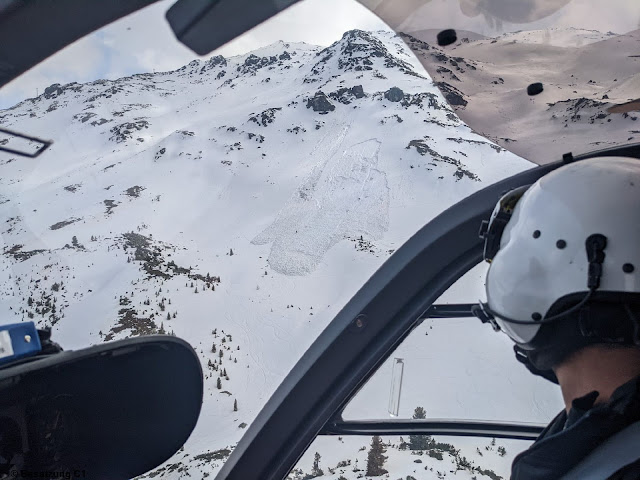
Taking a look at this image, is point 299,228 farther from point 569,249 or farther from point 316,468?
point 569,249

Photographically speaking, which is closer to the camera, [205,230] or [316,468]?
[316,468]

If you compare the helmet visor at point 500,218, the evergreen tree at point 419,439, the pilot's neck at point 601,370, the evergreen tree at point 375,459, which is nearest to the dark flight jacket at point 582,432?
the pilot's neck at point 601,370

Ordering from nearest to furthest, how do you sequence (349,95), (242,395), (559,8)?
(559,8), (242,395), (349,95)

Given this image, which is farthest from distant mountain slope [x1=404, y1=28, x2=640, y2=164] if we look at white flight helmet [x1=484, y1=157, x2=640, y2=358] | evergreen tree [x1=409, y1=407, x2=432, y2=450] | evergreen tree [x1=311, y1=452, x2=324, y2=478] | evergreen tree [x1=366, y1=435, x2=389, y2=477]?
evergreen tree [x1=311, y1=452, x2=324, y2=478]

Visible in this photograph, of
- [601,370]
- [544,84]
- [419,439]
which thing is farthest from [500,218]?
[419,439]

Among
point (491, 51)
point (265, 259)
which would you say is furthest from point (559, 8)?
point (265, 259)

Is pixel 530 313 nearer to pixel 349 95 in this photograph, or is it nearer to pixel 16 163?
pixel 16 163

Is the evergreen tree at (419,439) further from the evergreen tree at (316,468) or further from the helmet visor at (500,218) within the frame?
the helmet visor at (500,218)
